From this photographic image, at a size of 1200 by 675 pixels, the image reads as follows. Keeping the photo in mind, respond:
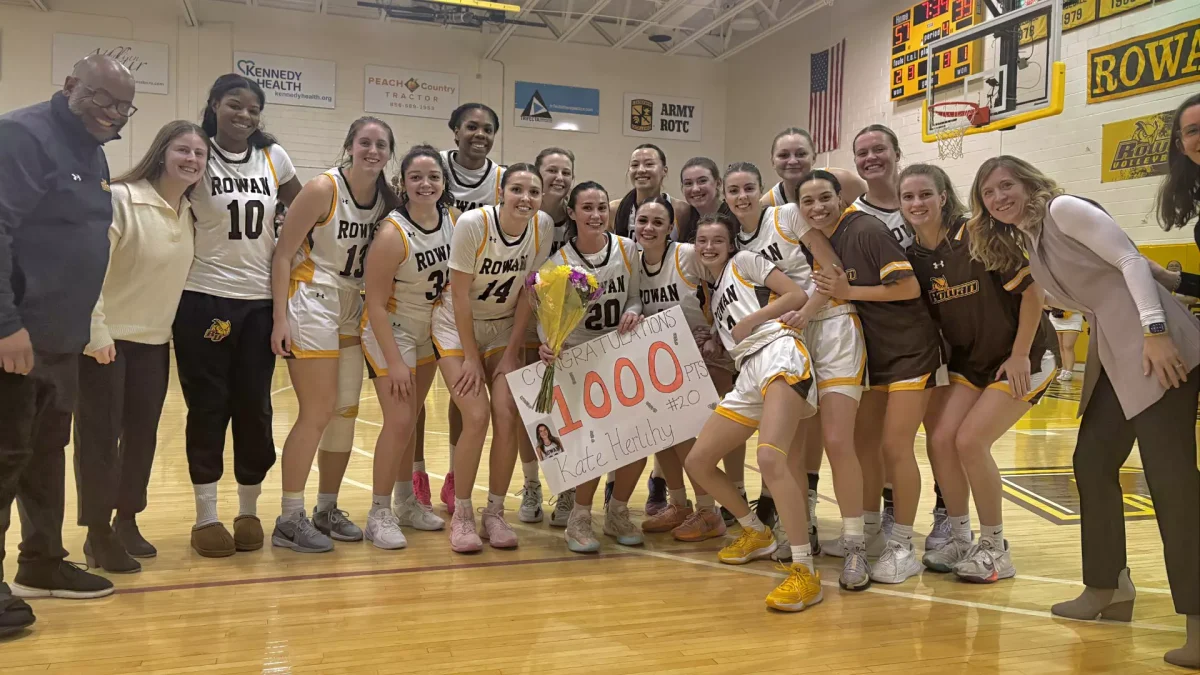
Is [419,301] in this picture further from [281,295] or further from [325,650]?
[325,650]

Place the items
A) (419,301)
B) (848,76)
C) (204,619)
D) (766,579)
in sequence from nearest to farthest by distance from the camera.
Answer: (204,619), (766,579), (419,301), (848,76)

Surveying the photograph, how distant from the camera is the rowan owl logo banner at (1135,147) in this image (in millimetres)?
8750

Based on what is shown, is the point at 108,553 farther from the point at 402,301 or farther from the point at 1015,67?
the point at 1015,67

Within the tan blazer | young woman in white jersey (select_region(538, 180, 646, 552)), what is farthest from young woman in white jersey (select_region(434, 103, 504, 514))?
the tan blazer

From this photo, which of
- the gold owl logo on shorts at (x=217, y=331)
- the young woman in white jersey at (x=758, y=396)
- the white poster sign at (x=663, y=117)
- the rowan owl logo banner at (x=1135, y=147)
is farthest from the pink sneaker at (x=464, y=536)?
the white poster sign at (x=663, y=117)

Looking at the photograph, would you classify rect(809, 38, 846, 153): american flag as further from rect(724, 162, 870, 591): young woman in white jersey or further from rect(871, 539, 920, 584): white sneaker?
rect(871, 539, 920, 584): white sneaker

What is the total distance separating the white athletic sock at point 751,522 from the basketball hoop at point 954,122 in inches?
310

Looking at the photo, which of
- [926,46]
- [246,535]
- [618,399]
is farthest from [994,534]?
[926,46]

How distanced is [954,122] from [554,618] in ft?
32.1

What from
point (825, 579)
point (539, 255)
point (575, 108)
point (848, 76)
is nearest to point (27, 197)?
point (539, 255)

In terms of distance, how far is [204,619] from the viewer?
119 inches

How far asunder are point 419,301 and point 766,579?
206 centimetres

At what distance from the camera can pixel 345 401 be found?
4016 millimetres

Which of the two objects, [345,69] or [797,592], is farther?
[345,69]
